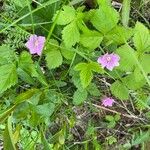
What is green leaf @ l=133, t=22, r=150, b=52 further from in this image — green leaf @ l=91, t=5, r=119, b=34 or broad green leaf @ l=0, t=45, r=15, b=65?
broad green leaf @ l=0, t=45, r=15, b=65

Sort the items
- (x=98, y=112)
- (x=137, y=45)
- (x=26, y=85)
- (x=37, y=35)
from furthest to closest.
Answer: (x=98, y=112) < (x=26, y=85) < (x=37, y=35) < (x=137, y=45)

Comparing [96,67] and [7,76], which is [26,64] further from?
[96,67]

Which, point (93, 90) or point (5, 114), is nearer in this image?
point (5, 114)


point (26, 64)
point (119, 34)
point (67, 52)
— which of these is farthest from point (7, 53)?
point (119, 34)

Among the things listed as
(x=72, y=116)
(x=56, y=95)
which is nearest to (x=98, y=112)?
(x=72, y=116)

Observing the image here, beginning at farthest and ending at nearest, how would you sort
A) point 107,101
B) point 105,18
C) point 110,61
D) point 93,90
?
point 107,101 < point 93,90 < point 110,61 < point 105,18

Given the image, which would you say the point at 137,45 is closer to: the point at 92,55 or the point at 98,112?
the point at 92,55
